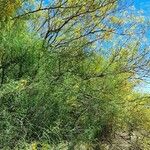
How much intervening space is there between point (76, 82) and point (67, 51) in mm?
1193

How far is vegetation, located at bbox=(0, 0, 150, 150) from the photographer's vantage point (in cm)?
1123

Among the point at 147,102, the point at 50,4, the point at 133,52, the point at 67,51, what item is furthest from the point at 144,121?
the point at 50,4

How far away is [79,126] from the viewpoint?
13.1m

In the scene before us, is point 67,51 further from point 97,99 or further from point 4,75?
point 4,75

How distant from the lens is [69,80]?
12.8m

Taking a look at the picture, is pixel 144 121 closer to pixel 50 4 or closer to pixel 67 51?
pixel 67 51

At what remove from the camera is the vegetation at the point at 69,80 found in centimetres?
1123

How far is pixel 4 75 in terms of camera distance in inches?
461

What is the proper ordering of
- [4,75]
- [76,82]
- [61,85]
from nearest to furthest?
[4,75], [61,85], [76,82]

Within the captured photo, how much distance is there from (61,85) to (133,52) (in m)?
3.99

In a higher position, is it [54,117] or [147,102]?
[147,102]

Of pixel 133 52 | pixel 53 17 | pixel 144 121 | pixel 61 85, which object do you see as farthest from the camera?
pixel 144 121

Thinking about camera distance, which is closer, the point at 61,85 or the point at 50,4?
the point at 61,85

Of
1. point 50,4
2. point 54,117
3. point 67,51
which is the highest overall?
point 50,4
